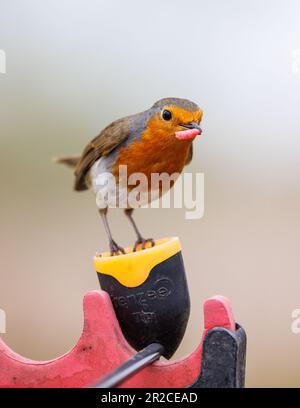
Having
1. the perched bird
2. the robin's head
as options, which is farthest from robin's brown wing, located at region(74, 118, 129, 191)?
the robin's head

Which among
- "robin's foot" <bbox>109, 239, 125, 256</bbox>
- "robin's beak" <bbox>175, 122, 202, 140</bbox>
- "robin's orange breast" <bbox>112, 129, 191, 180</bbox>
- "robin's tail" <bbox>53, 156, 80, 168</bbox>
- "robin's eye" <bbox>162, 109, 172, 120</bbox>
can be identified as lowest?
"robin's foot" <bbox>109, 239, 125, 256</bbox>

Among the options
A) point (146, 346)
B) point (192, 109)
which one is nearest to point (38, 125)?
point (192, 109)

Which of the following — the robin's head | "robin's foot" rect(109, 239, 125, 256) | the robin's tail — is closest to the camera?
"robin's foot" rect(109, 239, 125, 256)

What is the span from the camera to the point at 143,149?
2525 millimetres

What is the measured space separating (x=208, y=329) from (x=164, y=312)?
0.20 meters

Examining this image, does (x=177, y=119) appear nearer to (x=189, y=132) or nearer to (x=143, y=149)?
(x=189, y=132)

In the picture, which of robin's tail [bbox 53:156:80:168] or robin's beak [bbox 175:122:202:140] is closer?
robin's beak [bbox 175:122:202:140]

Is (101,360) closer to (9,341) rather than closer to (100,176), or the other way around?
(100,176)

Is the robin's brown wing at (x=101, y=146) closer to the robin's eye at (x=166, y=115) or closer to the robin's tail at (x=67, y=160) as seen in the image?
the robin's eye at (x=166, y=115)

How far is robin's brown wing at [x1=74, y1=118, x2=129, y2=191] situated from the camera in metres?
2.70

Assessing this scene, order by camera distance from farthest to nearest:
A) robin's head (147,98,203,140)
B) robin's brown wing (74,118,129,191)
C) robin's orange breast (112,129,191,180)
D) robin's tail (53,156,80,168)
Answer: robin's tail (53,156,80,168), robin's brown wing (74,118,129,191), robin's orange breast (112,129,191,180), robin's head (147,98,203,140)

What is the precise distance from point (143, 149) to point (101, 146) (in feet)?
0.98

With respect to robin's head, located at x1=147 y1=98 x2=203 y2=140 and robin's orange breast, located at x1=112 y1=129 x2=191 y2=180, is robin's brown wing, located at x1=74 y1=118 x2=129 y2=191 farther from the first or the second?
robin's head, located at x1=147 y1=98 x2=203 y2=140
